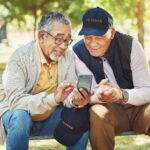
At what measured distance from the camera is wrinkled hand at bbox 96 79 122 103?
159 inches

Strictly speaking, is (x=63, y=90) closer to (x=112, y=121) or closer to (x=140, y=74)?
(x=112, y=121)

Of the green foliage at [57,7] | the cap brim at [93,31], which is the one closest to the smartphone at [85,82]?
the cap brim at [93,31]

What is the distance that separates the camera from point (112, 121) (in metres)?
4.11

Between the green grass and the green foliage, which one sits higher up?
the green foliage

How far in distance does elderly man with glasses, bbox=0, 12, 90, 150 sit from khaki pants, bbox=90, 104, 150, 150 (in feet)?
0.54

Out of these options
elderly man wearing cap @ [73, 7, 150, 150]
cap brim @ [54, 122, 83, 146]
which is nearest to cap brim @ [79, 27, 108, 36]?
elderly man wearing cap @ [73, 7, 150, 150]

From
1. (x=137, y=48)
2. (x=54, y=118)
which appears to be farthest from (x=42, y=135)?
(x=137, y=48)

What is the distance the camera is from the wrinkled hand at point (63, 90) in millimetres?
4008

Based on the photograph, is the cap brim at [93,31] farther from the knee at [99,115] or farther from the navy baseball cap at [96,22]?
the knee at [99,115]

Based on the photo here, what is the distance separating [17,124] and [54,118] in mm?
482

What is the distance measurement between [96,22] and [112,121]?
802 millimetres

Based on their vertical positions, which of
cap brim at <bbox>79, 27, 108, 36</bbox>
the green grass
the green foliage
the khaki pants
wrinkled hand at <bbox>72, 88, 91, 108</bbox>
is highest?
cap brim at <bbox>79, 27, 108, 36</bbox>

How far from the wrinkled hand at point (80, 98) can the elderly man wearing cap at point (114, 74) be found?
9cm

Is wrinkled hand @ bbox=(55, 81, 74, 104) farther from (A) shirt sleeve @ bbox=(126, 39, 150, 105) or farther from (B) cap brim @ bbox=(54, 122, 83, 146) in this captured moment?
(A) shirt sleeve @ bbox=(126, 39, 150, 105)
